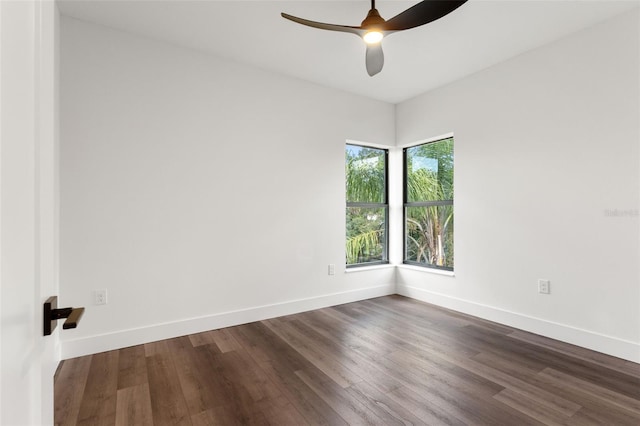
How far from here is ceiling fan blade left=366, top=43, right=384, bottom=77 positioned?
2.15 meters

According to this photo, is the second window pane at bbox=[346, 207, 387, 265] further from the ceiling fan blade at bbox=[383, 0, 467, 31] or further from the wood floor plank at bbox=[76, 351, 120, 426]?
the wood floor plank at bbox=[76, 351, 120, 426]

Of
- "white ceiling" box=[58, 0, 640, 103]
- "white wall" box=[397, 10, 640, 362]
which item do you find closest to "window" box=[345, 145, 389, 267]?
"white wall" box=[397, 10, 640, 362]

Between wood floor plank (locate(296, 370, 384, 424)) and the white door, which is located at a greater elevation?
the white door

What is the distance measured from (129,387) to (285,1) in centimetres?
287

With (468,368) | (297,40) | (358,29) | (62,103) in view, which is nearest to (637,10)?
(358,29)

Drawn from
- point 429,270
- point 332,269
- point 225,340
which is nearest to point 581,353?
point 429,270

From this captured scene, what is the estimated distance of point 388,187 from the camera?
14.6ft

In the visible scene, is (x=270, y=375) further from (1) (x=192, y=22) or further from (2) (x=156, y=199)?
(1) (x=192, y=22)

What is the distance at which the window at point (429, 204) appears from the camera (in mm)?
3854

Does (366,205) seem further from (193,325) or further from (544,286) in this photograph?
(193,325)

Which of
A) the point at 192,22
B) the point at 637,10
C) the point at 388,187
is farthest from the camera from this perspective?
the point at 388,187

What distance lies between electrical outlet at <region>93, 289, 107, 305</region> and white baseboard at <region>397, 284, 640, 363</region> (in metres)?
3.39

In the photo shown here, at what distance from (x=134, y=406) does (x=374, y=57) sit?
107 inches

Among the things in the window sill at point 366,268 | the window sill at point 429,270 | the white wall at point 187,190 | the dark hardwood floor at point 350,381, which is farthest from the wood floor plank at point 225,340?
the window sill at point 429,270
